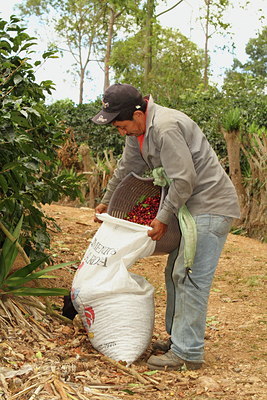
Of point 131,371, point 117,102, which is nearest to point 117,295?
point 131,371

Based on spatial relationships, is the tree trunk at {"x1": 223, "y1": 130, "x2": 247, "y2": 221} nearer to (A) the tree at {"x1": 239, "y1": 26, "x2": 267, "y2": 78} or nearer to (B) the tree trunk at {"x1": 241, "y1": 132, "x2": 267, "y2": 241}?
(B) the tree trunk at {"x1": 241, "y1": 132, "x2": 267, "y2": 241}

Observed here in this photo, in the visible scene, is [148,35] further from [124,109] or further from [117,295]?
[117,295]

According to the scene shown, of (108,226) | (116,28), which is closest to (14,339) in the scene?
(108,226)

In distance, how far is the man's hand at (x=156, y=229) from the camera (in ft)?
12.1

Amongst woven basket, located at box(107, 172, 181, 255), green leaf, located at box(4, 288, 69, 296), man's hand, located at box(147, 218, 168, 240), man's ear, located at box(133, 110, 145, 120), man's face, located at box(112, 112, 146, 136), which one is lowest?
green leaf, located at box(4, 288, 69, 296)

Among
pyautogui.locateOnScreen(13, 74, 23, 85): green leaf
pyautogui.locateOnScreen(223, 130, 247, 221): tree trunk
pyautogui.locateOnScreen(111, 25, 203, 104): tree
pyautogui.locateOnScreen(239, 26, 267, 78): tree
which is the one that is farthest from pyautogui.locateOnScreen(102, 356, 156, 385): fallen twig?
pyautogui.locateOnScreen(239, 26, 267, 78): tree

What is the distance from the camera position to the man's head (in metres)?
3.66

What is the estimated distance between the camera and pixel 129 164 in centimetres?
430

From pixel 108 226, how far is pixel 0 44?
160 cm

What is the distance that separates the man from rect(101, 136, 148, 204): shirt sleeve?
0.31 metres

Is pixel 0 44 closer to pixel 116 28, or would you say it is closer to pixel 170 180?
pixel 170 180

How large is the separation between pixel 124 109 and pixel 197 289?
4.11 ft

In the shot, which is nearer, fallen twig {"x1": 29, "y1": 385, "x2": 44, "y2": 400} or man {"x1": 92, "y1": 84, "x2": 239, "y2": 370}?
fallen twig {"x1": 29, "y1": 385, "x2": 44, "y2": 400}

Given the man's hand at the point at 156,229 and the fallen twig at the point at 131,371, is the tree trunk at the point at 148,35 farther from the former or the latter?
the fallen twig at the point at 131,371
